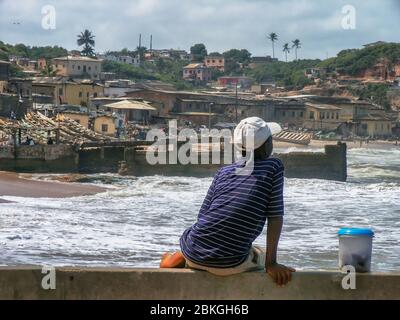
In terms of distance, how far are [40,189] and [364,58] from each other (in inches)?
3355

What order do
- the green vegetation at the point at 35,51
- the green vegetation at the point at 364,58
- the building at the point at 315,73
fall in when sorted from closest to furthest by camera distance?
the green vegetation at the point at 35,51 < the building at the point at 315,73 < the green vegetation at the point at 364,58

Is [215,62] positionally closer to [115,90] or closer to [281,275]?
[115,90]

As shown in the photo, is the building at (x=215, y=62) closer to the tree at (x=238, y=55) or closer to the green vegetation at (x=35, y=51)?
the tree at (x=238, y=55)

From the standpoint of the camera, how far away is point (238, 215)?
3969 mm

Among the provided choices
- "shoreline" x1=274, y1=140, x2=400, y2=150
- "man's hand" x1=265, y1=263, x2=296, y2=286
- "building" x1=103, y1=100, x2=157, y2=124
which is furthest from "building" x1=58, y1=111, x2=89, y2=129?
"man's hand" x1=265, y1=263, x2=296, y2=286

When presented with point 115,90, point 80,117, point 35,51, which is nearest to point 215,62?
point 35,51

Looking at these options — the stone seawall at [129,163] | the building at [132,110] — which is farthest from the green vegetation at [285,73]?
the stone seawall at [129,163]

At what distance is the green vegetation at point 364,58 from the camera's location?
102 meters

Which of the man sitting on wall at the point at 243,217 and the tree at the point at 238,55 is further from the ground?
the tree at the point at 238,55

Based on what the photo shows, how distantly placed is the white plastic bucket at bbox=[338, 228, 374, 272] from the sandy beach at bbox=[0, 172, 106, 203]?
17162mm

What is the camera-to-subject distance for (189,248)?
159 inches

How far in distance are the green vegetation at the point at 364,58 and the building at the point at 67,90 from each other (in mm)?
51932

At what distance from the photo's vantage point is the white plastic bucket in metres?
4.13
